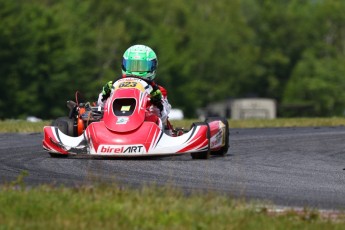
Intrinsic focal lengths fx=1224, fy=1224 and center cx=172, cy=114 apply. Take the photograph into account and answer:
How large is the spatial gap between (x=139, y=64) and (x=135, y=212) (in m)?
6.79

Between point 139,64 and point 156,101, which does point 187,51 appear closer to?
point 139,64

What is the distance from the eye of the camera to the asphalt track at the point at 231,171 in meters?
11.3

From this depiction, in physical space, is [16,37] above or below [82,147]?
above

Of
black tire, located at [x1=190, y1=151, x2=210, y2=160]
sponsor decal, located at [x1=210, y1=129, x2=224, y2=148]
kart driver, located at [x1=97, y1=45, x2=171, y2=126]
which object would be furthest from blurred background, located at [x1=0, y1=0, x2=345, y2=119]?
black tire, located at [x1=190, y1=151, x2=210, y2=160]

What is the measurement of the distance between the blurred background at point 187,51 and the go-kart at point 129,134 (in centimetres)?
5521

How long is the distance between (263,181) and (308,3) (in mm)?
113761

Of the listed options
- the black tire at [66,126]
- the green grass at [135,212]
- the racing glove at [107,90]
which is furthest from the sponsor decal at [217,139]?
the green grass at [135,212]

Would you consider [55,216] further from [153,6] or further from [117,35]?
[153,6]

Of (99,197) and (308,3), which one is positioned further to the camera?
(308,3)

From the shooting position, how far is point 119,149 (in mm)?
14391

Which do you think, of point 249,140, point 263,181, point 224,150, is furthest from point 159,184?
point 249,140

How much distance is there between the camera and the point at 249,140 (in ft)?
63.1

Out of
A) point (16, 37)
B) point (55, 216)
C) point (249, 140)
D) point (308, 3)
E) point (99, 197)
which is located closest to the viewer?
point (55, 216)

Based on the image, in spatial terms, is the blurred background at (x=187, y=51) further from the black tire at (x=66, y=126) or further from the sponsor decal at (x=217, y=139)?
the sponsor decal at (x=217, y=139)
